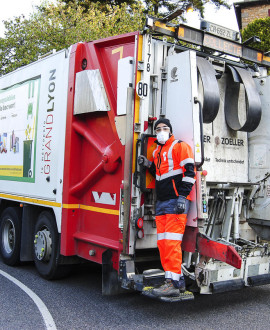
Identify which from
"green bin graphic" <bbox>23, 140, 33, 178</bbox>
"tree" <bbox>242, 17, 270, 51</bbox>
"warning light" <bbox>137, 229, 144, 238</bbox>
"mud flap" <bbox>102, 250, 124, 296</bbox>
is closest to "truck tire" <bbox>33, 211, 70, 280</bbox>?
"green bin graphic" <bbox>23, 140, 33, 178</bbox>

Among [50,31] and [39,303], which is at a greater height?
[50,31]

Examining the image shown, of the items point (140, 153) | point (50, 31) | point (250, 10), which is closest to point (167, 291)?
point (140, 153)

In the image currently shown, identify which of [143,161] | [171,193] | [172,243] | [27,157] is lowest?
[172,243]

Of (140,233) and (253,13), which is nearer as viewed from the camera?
(140,233)

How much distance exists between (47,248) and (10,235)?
5.30ft

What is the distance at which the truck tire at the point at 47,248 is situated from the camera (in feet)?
19.4

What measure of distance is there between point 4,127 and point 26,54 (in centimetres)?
880

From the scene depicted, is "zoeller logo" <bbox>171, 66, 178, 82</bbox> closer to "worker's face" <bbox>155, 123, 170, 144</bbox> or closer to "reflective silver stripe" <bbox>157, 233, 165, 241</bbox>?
"worker's face" <bbox>155, 123, 170, 144</bbox>

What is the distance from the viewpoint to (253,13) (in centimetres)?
2158

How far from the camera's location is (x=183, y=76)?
4699mm

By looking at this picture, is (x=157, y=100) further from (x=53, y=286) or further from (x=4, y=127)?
(x=4, y=127)

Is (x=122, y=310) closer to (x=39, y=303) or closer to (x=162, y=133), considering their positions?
(x=39, y=303)

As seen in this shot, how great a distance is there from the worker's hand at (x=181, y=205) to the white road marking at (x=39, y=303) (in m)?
1.73

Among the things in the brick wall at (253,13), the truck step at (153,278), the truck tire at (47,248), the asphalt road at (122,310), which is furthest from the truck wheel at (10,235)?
the brick wall at (253,13)
